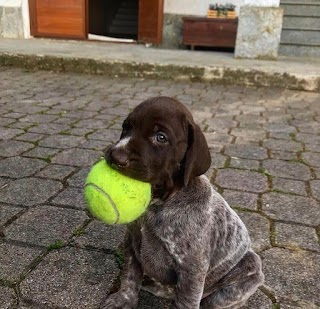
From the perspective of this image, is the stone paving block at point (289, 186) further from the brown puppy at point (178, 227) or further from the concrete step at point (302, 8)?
the concrete step at point (302, 8)

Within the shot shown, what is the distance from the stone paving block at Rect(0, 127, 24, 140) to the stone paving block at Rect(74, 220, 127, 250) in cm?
240

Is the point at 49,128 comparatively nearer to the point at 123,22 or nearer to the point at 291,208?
the point at 291,208

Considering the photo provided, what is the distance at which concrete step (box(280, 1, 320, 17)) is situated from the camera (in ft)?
37.7

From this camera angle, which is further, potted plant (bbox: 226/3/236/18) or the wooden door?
the wooden door

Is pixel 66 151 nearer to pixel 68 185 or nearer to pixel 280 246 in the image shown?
pixel 68 185

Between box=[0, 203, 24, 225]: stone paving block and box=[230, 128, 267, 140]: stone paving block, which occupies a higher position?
box=[230, 128, 267, 140]: stone paving block

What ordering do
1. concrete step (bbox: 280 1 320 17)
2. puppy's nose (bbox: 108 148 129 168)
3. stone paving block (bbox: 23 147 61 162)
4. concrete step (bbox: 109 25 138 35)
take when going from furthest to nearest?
1. concrete step (bbox: 109 25 138 35)
2. concrete step (bbox: 280 1 320 17)
3. stone paving block (bbox: 23 147 61 162)
4. puppy's nose (bbox: 108 148 129 168)

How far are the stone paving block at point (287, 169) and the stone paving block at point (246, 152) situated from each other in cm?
18

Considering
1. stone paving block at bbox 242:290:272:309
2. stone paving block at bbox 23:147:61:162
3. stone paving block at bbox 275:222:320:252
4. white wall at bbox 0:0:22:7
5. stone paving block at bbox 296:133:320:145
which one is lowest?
stone paving block at bbox 242:290:272:309

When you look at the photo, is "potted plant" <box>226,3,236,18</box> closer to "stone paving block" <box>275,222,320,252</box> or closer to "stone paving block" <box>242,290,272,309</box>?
"stone paving block" <box>275,222,320,252</box>

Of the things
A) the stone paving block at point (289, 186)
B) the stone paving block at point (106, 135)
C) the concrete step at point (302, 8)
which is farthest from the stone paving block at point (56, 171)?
the concrete step at point (302, 8)

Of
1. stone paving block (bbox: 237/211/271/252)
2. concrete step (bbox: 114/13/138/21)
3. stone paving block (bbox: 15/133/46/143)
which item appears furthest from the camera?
concrete step (bbox: 114/13/138/21)

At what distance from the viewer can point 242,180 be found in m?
4.22

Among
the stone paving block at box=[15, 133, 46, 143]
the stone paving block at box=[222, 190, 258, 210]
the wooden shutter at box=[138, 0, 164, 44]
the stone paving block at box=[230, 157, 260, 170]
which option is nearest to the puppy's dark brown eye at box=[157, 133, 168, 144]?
the stone paving block at box=[222, 190, 258, 210]
